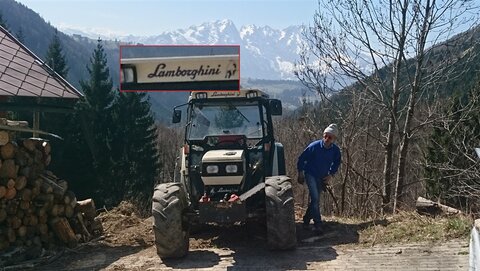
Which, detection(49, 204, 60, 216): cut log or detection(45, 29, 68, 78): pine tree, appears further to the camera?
detection(45, 29, 68, 78): pine tree

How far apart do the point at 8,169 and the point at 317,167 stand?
462 centimetres

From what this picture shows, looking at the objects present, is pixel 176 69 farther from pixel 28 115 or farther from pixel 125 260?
pixel 28 115

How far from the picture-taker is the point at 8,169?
7398 millimetres

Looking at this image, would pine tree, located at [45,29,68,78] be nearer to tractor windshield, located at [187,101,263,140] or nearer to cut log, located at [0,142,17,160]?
cut log, located at [0,142,17,160]

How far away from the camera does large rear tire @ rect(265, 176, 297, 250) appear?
21.9 feet

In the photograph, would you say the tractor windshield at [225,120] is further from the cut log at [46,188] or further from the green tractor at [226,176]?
the cut log at [46,188]

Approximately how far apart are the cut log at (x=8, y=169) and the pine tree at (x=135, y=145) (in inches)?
983

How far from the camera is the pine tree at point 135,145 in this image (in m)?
32.8

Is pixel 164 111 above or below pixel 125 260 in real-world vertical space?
above

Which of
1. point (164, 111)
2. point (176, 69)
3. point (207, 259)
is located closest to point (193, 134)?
point (176, 69)

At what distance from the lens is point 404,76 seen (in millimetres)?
11453

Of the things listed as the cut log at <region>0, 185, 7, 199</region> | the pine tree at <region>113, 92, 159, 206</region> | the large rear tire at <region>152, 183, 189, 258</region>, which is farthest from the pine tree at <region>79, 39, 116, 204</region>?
the large rear tire at <region>152, 183, 189, 258</region>

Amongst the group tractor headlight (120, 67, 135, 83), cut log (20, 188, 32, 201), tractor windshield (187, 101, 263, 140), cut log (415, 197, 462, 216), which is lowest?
cut log (415, 197, 462, 216)

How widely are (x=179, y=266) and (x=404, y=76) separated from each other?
7.20 m
